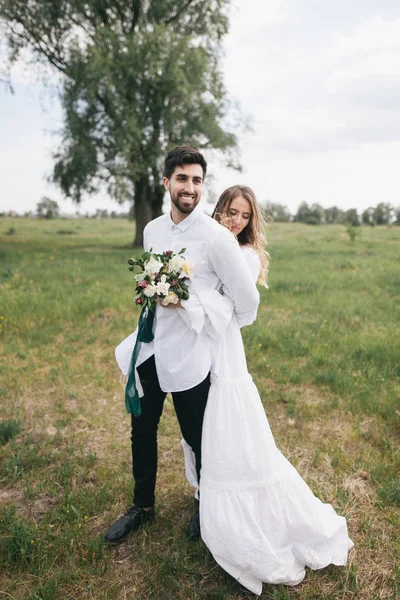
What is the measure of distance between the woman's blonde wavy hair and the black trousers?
1047mm

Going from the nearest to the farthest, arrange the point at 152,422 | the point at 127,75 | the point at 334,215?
the point at 152,422
the point at 127,75
the point at 334,215

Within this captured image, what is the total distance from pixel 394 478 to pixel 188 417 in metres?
2.13

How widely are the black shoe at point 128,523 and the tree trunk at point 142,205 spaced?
60.4ft

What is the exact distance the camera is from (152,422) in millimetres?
3117

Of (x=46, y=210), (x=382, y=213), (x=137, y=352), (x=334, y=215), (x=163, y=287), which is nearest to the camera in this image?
(x=163, y=287)

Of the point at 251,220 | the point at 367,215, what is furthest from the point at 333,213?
the point at 251,220

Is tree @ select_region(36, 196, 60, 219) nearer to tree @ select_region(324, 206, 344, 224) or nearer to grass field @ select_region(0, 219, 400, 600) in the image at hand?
grass field @ select_region(0, 219, 400, 600)

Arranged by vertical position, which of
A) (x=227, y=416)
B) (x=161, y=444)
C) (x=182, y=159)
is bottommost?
(x=161, y=444)

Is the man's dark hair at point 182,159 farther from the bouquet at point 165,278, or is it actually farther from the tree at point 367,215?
the tree at point 367,215

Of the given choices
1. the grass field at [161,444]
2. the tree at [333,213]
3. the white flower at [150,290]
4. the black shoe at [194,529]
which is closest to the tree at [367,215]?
the tree at [333,213]

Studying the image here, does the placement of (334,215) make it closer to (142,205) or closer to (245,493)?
(142,205)

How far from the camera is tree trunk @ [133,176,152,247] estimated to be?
68.4 ft

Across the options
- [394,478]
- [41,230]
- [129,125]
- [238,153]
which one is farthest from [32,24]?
[394,478]

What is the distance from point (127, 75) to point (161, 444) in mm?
16244
